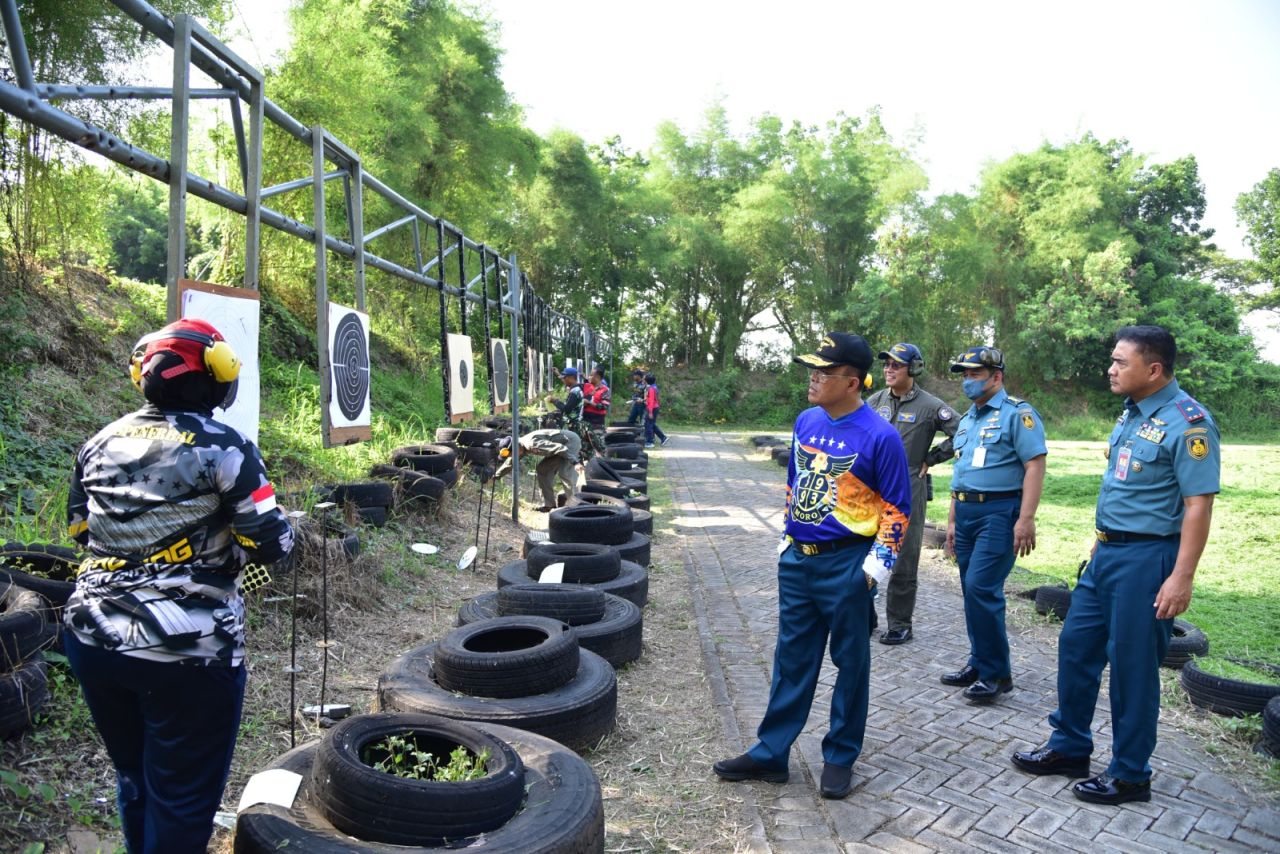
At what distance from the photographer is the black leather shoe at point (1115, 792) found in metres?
3.48

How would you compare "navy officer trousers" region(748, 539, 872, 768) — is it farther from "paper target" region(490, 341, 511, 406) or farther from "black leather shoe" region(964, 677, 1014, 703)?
"paper target" region(490, 341, 511, 406)

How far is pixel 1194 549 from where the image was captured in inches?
127

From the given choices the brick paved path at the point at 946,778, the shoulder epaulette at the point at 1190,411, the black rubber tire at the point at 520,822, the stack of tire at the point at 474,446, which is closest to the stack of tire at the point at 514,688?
the black rubber tire at the point at 520,822

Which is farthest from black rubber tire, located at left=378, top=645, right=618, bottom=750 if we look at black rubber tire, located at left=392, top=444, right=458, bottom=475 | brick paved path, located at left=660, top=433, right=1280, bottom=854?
black rubber tire, located at left=392, top=444, right=458, bottom=475

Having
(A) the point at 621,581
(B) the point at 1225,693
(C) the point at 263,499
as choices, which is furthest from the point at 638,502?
(C) the point at 263,499

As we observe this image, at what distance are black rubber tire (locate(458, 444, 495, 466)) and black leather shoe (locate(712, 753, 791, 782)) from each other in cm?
794

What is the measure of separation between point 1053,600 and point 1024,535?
2468mm

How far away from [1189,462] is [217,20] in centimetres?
1084

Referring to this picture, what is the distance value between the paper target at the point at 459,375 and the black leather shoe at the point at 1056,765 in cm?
637

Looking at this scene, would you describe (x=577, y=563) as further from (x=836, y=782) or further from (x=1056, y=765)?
(x=1056, y=765)

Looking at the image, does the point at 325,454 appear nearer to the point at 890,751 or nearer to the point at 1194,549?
the point at 890,751

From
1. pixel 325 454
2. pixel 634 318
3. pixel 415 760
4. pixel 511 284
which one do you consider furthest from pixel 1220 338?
pixel 415 760

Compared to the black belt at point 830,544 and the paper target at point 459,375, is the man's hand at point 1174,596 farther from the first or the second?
the paper target at point 459,375

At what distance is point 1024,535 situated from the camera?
14.5 ft
